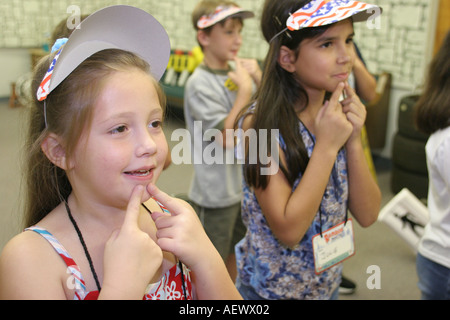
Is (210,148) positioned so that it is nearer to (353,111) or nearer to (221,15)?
(221,15)

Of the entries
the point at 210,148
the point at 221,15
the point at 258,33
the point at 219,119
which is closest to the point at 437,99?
the point at 219,119

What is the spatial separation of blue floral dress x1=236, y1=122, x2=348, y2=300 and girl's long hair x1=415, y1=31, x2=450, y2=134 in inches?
15.0

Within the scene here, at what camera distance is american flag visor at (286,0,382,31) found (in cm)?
116

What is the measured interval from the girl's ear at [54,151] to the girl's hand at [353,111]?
84 centimetres

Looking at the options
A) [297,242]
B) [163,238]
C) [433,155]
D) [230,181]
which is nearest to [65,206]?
[163,238]

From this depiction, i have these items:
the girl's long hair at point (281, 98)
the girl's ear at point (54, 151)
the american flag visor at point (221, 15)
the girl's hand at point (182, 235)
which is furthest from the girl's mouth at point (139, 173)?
the american flag visor at point (221, 15)

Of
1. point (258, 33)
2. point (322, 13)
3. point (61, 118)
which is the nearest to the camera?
point (61, 118)

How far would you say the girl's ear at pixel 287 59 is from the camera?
4.29 ft

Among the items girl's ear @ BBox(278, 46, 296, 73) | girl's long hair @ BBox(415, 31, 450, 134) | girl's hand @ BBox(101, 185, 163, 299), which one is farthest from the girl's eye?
girl's long hair @ BBox(415, 31, 450, 134)

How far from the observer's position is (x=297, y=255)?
1348 millimetres

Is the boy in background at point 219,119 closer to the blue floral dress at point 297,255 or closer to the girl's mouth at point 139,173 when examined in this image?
the blue floral dress at point 297,255

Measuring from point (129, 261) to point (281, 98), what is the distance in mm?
776

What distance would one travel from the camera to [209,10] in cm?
249

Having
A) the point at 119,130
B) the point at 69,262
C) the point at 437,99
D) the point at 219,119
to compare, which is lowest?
the point at 219,119
